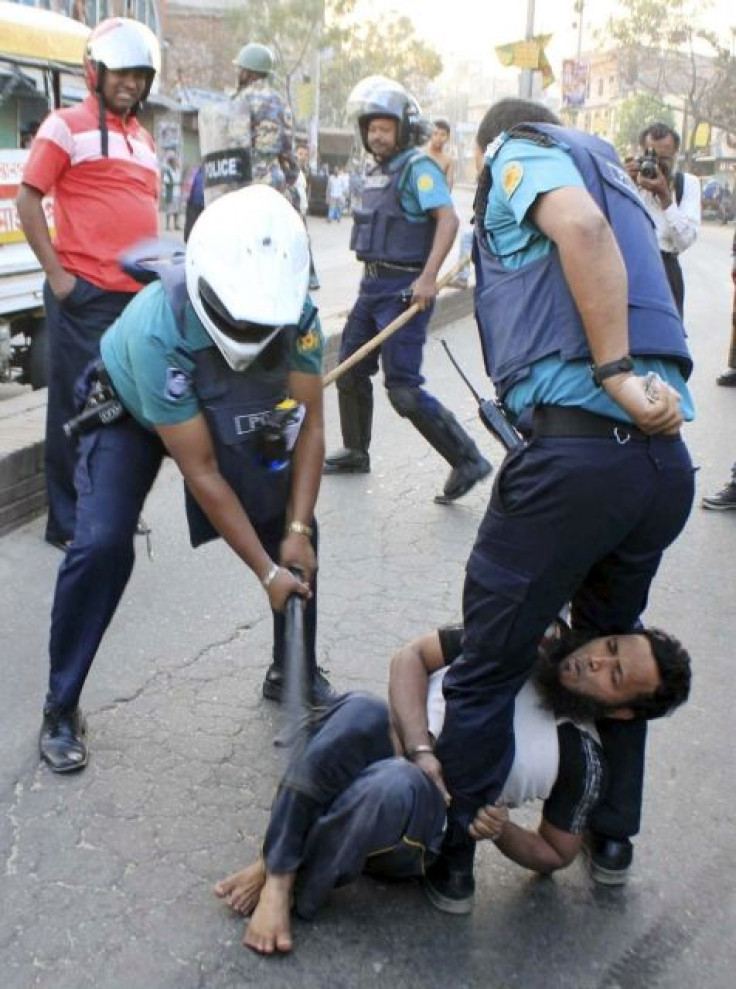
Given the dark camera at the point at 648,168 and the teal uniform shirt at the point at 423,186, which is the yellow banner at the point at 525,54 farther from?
the teal uniform shirt at the point at 423,186

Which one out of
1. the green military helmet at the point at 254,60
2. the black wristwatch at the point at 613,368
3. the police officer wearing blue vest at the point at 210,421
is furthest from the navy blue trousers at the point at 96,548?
the green military helmet at the point at 254,60

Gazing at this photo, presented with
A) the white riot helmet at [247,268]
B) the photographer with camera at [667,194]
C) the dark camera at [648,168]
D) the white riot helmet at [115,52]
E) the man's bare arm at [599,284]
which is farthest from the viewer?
the photographer with camera at [667,194]

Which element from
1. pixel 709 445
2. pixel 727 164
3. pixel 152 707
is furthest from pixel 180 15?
pixel 152 707

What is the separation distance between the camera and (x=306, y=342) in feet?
9.61

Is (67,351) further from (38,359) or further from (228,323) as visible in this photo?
(38,359)

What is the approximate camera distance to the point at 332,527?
5012mm

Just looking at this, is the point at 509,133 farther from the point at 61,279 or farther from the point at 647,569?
the point at 61,279

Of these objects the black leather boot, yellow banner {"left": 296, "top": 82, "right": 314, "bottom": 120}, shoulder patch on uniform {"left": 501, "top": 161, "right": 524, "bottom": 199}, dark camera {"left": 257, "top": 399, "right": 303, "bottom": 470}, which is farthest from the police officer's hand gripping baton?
yellow banner {"left": 296, "top": 82, "right": 314, "bottom": 120}

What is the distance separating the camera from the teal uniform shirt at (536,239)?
2.21 m

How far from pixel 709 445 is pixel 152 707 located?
4360 mm

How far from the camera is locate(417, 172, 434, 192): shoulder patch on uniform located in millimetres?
Answer: 5273

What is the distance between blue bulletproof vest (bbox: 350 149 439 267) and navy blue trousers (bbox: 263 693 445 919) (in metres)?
3.39

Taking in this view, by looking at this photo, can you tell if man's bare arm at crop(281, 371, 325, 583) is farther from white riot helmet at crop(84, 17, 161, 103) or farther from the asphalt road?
white riot helmet at crop(84, 17, 161, 103)

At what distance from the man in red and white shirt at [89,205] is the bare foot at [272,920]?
8.02 ft
